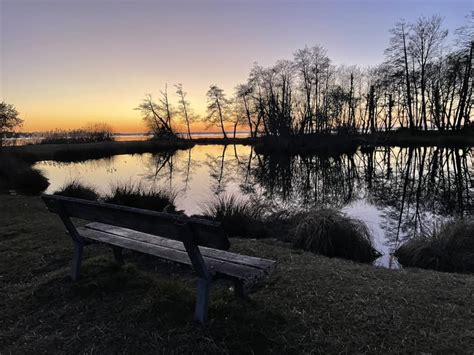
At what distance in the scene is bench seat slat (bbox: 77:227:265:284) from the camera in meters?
2.89

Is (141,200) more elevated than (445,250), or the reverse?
(141,200)

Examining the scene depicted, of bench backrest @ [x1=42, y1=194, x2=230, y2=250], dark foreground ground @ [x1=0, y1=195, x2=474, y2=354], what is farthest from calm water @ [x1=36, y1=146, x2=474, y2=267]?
bench backrest @ [x1=42, y1=194, x2=230, y2=250]

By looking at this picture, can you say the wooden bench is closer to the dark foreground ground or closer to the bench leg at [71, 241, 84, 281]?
the bench leg at [71, 241, 84, 281]

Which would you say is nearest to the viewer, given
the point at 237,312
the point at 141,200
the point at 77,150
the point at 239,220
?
the point at 237,312

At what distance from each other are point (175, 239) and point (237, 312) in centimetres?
102

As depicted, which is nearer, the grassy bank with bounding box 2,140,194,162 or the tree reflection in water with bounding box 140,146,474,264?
the tree reflection in water with bounding box 140,146,474,264

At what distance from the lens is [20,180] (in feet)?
50.2

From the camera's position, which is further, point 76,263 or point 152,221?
point 76,263

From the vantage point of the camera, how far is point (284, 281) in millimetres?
4023

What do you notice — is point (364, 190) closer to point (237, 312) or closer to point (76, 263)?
point (237, 312)

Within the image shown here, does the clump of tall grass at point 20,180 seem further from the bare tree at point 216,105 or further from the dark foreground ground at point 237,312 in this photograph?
the bare tree at point 216,105

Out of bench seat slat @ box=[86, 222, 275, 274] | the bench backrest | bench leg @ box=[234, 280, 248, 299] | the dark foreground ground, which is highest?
the bench backrest

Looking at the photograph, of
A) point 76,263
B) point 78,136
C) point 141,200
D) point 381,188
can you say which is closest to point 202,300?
point 76,263

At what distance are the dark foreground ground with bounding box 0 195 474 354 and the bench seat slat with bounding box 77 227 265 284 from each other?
40cm
